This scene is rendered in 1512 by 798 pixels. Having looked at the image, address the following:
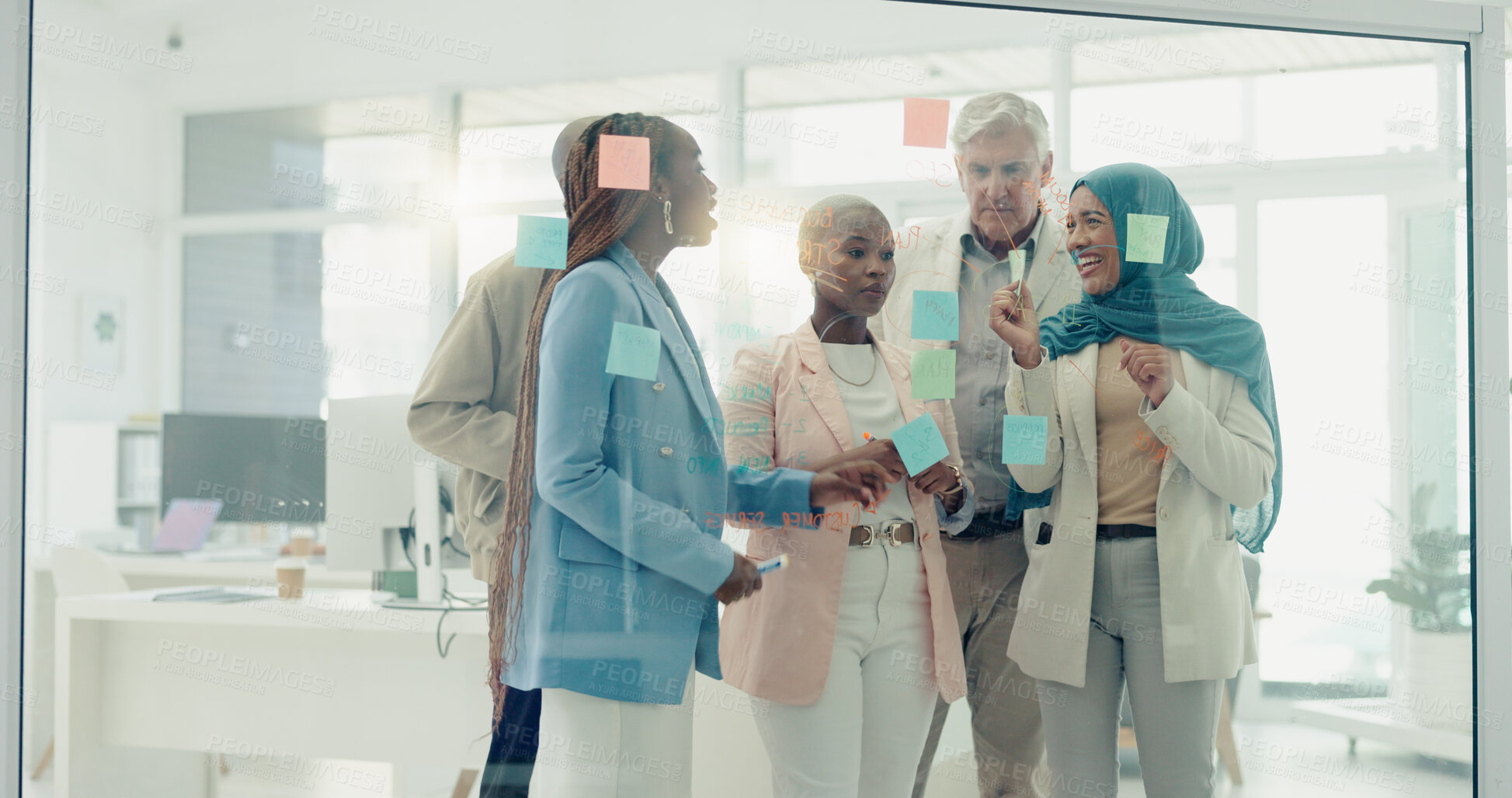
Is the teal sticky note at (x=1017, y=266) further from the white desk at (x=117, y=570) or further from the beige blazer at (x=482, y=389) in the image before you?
the white desk at (x=117, y=570)

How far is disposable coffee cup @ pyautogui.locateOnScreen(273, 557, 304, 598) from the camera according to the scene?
1.79 m

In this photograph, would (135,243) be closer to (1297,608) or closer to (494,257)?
(494,257)

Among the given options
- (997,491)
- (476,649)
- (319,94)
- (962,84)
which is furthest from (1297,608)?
(319,94)

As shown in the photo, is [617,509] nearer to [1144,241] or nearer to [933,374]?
[933,374]

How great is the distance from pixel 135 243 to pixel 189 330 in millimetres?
183

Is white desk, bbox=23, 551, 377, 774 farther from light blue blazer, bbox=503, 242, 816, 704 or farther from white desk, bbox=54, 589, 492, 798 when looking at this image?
light blue blazer, bbox=503, 242, 816, 704

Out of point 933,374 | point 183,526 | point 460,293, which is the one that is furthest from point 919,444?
point 183,526

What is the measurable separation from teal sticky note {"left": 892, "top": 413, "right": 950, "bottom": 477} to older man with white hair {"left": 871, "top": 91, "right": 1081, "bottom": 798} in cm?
7

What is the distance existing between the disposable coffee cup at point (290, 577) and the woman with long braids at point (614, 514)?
0.46 m

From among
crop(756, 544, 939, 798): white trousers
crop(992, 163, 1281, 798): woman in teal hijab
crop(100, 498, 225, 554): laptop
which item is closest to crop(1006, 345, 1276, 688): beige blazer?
crop(992, 163, 1281, 798): woman in teal hijab

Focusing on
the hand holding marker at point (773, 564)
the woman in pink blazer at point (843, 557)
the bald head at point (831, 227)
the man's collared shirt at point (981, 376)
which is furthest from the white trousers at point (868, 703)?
the bald head at point (831, 227)

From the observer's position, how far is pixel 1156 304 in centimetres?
178

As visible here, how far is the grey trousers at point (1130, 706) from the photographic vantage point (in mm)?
1665

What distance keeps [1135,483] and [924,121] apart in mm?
785
